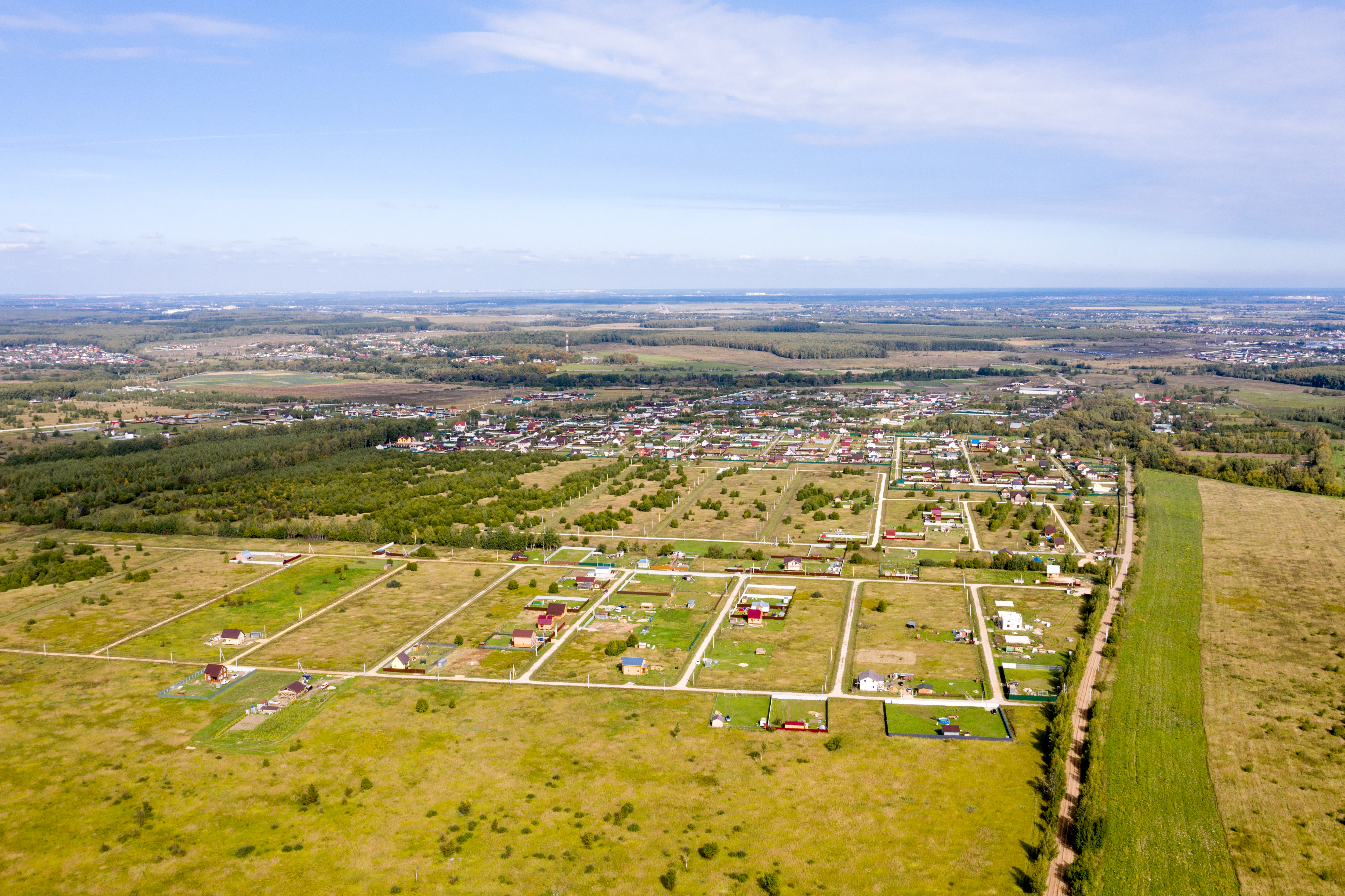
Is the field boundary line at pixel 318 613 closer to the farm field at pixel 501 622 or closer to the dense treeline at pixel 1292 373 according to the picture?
the farm field at pixel 501 622

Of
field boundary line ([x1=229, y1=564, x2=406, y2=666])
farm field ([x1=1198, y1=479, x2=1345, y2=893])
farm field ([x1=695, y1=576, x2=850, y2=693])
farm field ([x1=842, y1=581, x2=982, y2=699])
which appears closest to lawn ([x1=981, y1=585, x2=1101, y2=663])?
farm field ([x1=842, y1=581, x2=982, y2=699])

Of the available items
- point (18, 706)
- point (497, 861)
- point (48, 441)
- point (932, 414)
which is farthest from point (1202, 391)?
point (48, 441)

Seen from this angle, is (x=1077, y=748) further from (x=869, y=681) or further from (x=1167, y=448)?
(x=1167, y=448)

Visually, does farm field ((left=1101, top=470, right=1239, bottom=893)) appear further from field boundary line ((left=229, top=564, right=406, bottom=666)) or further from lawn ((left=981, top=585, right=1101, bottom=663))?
field boundary line ((left=229, top=564, right=406, bottom=666))


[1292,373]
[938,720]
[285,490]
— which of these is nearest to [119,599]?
[285,490]

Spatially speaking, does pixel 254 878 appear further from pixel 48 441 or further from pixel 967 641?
pixel 48 441

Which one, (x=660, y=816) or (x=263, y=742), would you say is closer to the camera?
(x=660, y=816)
